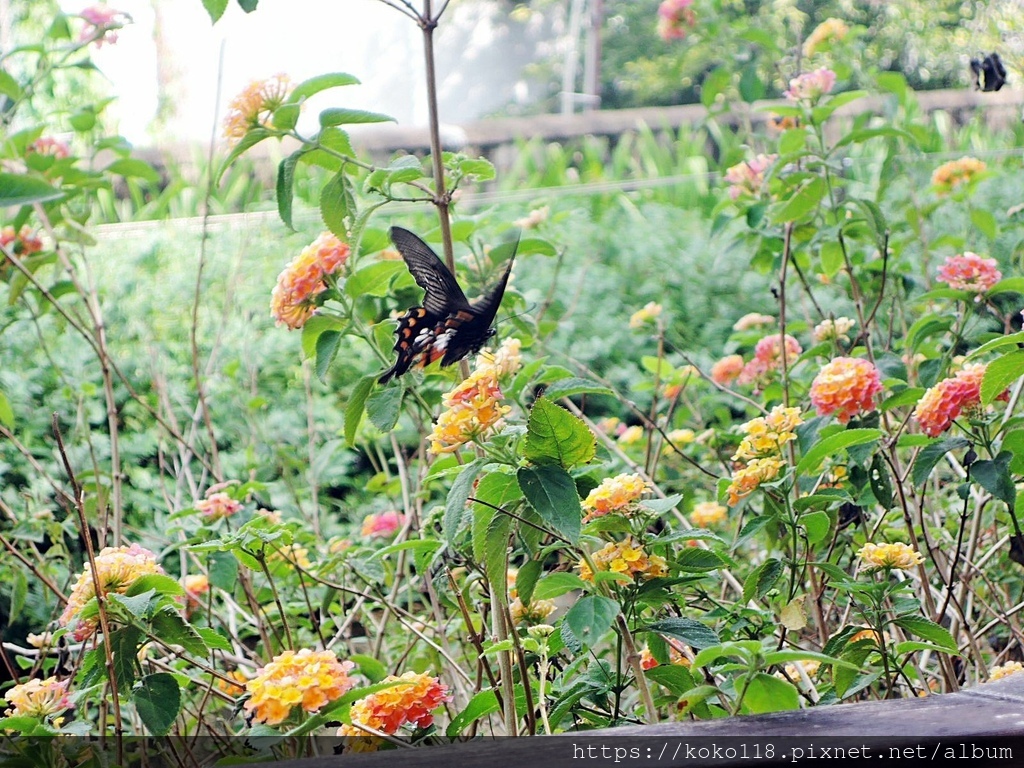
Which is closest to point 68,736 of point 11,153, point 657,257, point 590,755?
point 590,755

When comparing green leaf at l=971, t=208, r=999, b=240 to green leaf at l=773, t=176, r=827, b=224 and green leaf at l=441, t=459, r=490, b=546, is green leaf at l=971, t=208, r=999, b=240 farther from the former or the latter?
green leaf at l=441, t=459, r=490, b=546

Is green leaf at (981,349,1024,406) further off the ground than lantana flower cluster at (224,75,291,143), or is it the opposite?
lantana flower cluster at (224,75,291,143)

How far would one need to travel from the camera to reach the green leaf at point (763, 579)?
106cm

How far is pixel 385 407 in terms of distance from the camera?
1039 mm

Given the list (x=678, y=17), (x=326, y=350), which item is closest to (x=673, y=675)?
(x=326, y=350)

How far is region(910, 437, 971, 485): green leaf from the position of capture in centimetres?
115

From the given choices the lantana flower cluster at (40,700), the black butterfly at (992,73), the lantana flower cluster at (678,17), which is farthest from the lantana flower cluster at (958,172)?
the lantana flower cluster at (40,700)

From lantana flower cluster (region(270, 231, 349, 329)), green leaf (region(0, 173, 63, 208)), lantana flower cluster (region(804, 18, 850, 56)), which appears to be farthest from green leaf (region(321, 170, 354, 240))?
lantana flower cluster (region(804, 18, 850, 56))

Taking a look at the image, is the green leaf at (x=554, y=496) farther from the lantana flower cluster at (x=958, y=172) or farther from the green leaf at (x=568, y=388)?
the lantana flower cluster at (x=958, y=172)

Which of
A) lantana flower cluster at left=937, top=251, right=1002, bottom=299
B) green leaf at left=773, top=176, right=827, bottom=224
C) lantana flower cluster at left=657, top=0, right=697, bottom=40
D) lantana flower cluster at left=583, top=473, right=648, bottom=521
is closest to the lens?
lantana flower cluster at left=583, top=473, right=648, bottom=521

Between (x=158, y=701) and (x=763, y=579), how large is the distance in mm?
618

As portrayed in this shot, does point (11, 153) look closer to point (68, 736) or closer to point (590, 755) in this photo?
point (68, 736)

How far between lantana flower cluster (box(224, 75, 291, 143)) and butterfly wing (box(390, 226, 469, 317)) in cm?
24

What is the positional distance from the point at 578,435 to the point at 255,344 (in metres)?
2.76
